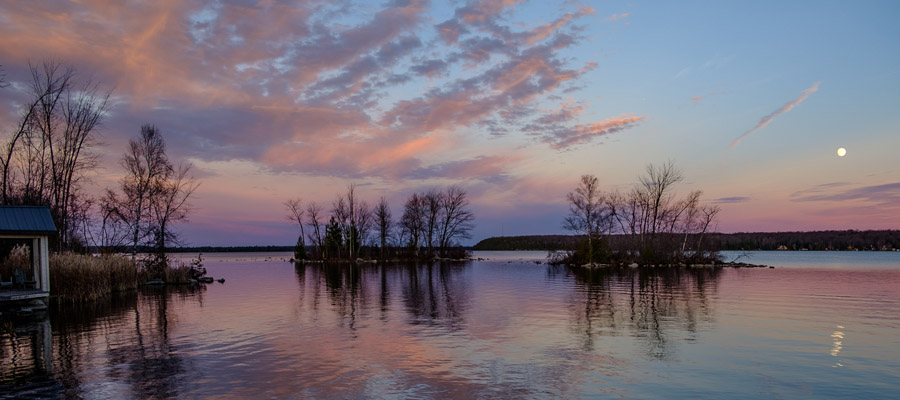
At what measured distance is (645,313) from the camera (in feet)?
75.3

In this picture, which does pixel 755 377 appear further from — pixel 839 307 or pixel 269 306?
pixel 269 306

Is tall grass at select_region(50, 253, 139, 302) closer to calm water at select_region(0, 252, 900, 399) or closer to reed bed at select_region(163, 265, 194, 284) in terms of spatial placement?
calm water at select_region(0, 252, 900, 399)

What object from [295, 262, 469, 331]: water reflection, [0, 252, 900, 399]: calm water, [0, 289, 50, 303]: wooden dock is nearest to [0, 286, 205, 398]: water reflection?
[0, 252, 900, 399]: calm water

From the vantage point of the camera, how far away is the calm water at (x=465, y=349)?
11.5 metres

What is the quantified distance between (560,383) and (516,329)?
23.6 feet

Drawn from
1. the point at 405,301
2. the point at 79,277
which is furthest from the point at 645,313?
the point at 79,277

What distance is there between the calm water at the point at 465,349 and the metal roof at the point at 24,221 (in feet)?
13.2

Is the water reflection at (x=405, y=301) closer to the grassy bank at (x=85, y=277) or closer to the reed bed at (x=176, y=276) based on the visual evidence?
the grassy bank at (x=85, y=277)

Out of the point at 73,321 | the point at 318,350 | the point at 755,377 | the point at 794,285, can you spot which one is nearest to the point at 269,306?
the point at 73,321

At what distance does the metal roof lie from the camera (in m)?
24.0

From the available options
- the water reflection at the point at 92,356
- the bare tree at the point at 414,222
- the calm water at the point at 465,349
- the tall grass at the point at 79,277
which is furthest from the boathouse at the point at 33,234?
the bare tree at the point at 414,222

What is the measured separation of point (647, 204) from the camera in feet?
242

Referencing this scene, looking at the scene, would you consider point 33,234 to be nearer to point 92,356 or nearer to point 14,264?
point 14,264

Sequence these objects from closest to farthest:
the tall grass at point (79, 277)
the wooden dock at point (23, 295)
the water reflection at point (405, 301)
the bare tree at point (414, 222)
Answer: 1. the water reflection at point (405, 301)
2. the wooden dock at point (23, 295)
3. the tall grass at point (79, 277)
4. the bare tree at point (414, 222)
